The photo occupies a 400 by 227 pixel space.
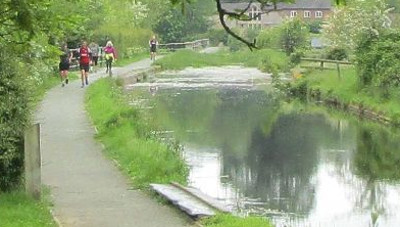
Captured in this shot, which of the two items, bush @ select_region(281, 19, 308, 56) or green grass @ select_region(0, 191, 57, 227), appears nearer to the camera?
green grass @ select_region(0, 191, 57, 227)

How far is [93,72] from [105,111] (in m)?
18.1

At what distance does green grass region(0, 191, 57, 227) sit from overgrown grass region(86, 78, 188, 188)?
262 cm

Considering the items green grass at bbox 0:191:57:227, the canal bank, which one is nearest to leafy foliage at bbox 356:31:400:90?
the canal bank

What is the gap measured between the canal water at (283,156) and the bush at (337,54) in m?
9.40

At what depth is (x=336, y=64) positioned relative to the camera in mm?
43312

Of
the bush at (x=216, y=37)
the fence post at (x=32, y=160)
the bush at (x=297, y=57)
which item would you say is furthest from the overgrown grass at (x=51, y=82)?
the bush at (x=216, y=37)

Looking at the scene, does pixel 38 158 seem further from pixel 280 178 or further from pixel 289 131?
pixel 289 131

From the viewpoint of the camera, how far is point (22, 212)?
36.9 feet

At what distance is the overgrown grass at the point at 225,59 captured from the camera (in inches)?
2207

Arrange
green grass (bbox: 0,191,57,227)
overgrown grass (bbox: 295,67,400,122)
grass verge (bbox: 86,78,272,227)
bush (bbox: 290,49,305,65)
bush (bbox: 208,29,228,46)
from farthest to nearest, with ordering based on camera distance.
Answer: bush (bbox: 208,29,228,46)
bush (bbox: 290,49,305,65)
overgrown grass (bbox: 295,67,400,122)
grass verge (bbox: 86,78,272,227)
green grass (bbox: 0,191,57,227)

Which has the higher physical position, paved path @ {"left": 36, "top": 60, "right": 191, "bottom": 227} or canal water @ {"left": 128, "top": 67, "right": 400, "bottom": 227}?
paved path @ {"left": 36, "top": 60, "right": 191, "bottom": 227}

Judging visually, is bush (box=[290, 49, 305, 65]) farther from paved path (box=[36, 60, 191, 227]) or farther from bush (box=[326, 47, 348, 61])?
paved path (box=[36, 60, 191, 227])

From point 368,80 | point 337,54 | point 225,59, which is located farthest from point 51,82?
point 225,59

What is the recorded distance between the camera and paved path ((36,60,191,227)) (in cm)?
1186
